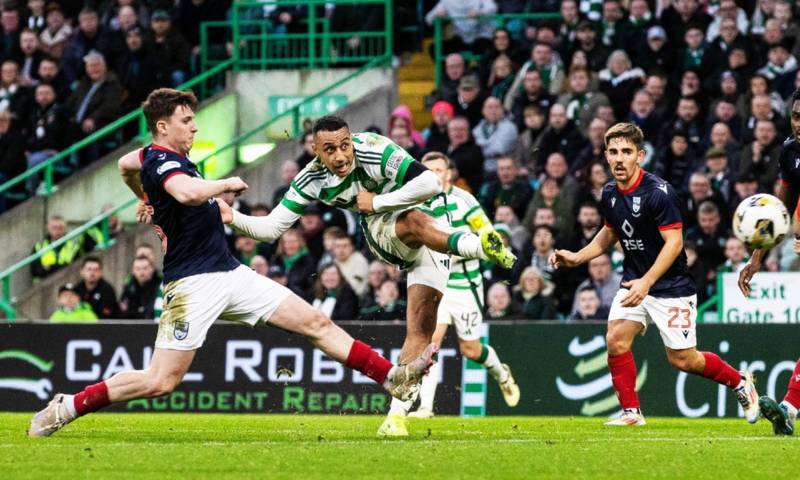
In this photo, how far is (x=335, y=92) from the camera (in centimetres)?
2378

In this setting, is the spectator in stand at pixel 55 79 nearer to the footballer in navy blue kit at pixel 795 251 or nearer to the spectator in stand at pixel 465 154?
the spectator in stand at pixel 465 154

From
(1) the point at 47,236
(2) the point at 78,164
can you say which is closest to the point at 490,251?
(1) the point at 47,236

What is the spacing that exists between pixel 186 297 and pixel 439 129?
35.1 ft

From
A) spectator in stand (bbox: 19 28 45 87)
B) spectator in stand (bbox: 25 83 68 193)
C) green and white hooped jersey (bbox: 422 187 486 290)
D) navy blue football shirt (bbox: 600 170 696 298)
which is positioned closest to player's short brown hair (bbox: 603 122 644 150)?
navy blue football shirt (bbox: 600 170 696 298)

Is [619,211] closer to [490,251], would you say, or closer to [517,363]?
[490,251]

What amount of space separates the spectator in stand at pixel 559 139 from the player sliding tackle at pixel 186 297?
9.60 metres

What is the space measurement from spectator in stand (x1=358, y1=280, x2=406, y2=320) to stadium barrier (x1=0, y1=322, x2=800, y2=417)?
49.0 inches

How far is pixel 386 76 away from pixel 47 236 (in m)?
5.41

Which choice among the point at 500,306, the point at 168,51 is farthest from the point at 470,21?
the point at 500,306

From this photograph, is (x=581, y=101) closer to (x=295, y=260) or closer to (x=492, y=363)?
(x=295, y=260)

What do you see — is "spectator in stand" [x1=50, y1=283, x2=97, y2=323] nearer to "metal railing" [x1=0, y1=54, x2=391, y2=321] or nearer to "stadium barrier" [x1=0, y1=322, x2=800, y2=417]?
"metal railing" [x1=0, y1=54, x2=391, y2=321]

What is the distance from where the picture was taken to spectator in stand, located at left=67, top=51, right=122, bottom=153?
23844mm

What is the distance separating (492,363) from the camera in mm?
15438

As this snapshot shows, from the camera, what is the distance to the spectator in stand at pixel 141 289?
1959 centimetres
